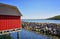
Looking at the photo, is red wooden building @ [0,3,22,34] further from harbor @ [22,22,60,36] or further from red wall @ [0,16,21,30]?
harbor @ [22,22,60,36]

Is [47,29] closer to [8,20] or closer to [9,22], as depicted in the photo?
[9,22]

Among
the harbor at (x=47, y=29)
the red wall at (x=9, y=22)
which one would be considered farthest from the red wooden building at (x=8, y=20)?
the harbor at (x=47, y=29)

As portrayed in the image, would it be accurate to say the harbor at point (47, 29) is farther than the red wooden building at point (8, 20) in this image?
Yes

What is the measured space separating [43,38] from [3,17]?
9.81m

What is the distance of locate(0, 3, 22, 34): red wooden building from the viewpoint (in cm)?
1789

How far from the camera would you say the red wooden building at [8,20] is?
17.9 meters

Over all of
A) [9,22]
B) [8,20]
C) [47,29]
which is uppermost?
[8,20]

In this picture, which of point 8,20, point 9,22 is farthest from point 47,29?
point 8,20

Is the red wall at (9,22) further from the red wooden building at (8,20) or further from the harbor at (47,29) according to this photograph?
the harbor at (47,29)

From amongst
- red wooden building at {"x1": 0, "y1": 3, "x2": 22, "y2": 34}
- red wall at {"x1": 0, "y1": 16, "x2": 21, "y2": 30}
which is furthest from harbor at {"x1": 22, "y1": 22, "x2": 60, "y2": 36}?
red wooden building at {"x1": 0, "y1": 3, "x2": 22, "y2": 34}

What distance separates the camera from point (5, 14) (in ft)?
59.6

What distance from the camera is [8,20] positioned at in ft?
61.9

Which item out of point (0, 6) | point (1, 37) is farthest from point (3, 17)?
point (1, 37)

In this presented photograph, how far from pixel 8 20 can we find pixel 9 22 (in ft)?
1.10
